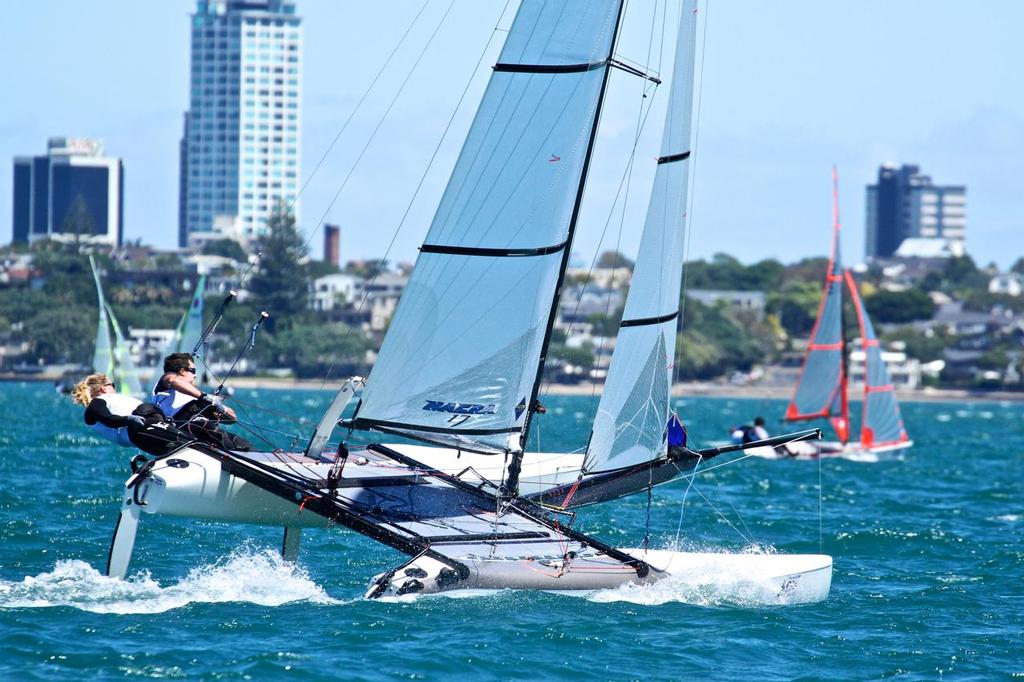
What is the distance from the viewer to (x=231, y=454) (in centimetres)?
1120

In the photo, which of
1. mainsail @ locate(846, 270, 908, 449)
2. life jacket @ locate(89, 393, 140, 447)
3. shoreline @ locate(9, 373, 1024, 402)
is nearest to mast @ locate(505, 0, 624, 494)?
life jacket @ locate(89, 393, 140, 447)

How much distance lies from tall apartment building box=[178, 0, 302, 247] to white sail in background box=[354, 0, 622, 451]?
175940 mm

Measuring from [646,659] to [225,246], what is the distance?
115 meters

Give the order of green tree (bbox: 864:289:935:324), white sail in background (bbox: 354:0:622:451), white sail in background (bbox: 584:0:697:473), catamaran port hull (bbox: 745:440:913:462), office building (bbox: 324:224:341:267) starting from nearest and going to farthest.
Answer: white sail in background (bbox: 354:0:622:451) < white sail in background (bbox: 584:0:697:473) < catamaran port hull (bbox: 745:440:913:462) < green tree (bbox: 864:289:935:324) < office building (bbox: 324:224:341:267)

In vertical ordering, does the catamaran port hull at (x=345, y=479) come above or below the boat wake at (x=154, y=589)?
above

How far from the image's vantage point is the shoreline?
91.4 metres

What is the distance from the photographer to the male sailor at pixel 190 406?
11375 mm

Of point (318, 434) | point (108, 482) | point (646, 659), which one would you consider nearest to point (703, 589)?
point (646, 659)

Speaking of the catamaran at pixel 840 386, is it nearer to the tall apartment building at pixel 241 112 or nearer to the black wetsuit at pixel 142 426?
the black wetsuit at pixel 142 426

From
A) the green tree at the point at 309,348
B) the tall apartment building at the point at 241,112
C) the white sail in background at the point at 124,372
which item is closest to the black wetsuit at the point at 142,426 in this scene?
the white sail in background at the point at 124,372

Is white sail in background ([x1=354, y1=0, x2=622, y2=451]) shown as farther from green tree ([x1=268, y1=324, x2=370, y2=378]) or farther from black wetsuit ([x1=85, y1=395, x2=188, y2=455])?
green tree ([x1=268, y1=324, x2=370, y2=378])

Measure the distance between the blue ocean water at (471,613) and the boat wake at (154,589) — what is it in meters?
0.03

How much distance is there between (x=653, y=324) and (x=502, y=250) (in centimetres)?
Result: 138

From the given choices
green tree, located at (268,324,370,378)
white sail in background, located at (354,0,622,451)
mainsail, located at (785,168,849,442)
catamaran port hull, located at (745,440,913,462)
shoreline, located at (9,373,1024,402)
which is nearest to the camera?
white sail in background, located at (354,0,622,451)
